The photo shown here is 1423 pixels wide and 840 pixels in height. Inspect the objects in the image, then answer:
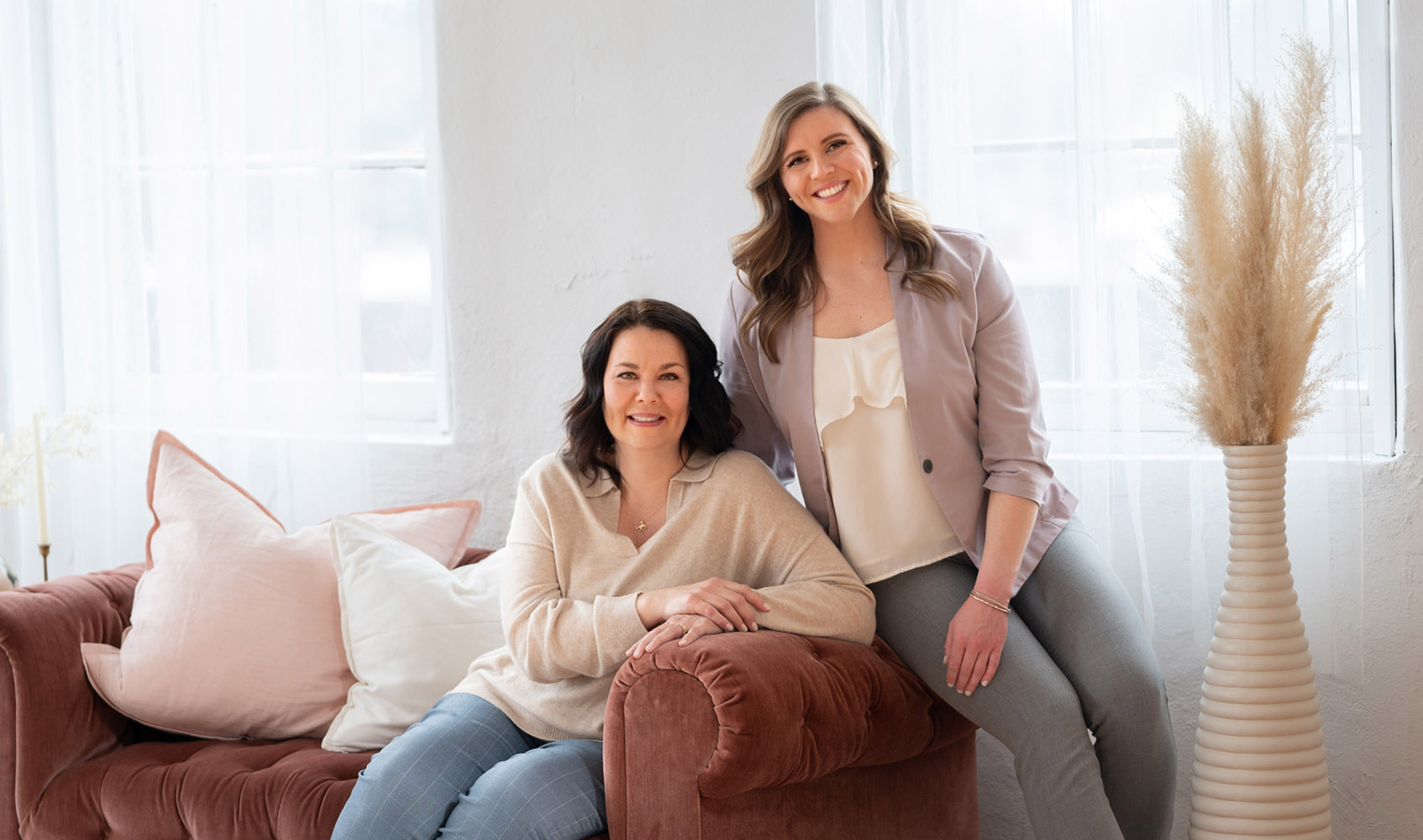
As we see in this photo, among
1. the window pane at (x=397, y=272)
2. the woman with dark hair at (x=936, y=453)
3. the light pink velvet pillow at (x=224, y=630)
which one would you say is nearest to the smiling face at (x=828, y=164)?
the woman with dark hair at (x=936, y=453)

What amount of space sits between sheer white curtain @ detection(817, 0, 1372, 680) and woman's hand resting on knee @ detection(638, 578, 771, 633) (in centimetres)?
88

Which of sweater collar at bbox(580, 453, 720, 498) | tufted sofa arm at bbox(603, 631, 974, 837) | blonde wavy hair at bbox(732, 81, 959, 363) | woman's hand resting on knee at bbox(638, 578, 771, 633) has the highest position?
blonde wavy hair at bbox(732, 81, 959, 363)

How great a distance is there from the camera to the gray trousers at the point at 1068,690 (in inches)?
63.1

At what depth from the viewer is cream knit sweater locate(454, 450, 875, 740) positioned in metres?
1.70

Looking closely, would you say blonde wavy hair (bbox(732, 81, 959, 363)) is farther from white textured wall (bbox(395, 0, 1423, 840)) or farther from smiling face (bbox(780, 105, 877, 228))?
white textured wall (bbox(395, 0, 1423, 840))

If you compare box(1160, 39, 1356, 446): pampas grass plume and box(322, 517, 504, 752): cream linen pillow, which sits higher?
box(1160, 39, 1356, 446): pampas grass plume

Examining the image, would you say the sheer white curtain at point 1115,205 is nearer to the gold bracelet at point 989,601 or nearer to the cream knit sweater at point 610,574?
the gold bracelet at point 989,601

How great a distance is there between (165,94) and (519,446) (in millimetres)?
1235

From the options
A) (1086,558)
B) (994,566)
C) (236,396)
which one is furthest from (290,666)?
(1086,558)

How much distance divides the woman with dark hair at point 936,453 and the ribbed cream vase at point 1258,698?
95 millimetres

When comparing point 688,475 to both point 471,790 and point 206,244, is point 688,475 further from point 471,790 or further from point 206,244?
point 206,244

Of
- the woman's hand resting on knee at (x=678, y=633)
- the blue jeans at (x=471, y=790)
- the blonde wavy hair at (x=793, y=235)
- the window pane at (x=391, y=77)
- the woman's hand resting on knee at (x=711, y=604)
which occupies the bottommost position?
the blue jeans at (x=471, y=790)

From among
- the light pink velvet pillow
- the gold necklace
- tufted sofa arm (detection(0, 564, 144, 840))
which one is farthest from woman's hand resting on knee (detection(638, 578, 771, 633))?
tufted sofa arm (detection(0, 564, 144, 840))

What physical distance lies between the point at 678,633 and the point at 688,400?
0.43 metres
